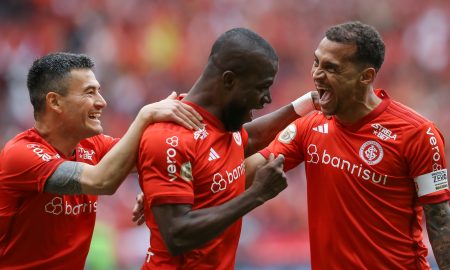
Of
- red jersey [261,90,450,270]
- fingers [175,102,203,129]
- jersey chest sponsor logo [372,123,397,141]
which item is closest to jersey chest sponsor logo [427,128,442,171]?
red jersey [261,90,450,270]

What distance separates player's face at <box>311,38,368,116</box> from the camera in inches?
222

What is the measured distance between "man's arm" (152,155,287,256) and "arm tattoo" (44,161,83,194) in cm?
72

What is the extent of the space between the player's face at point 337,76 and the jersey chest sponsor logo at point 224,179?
0.91 meters

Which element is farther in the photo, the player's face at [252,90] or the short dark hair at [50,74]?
the short dark hair at [50,74]

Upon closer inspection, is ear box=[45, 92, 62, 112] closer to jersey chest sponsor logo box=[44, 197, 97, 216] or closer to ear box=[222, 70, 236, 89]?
jersey chest sponsor logo box=[44, 197, 97, 216]

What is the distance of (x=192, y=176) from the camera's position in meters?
4.83

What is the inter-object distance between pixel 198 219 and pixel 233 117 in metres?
0.68

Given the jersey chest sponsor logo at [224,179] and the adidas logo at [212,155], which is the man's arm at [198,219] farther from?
the adidas logo at [212,155]

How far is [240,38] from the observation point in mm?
4926

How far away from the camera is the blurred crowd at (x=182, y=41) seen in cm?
1302

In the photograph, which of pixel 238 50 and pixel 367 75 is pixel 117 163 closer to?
pixel 238 50

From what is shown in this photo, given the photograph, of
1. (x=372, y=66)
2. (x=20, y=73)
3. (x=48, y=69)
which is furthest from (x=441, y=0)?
(x=48, y=69)

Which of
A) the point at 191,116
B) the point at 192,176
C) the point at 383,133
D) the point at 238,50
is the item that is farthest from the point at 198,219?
the point at 383,133

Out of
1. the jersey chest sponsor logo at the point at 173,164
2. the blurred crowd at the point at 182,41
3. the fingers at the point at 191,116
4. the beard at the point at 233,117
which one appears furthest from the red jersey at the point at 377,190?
the blurred crowd at the point at 182,41
